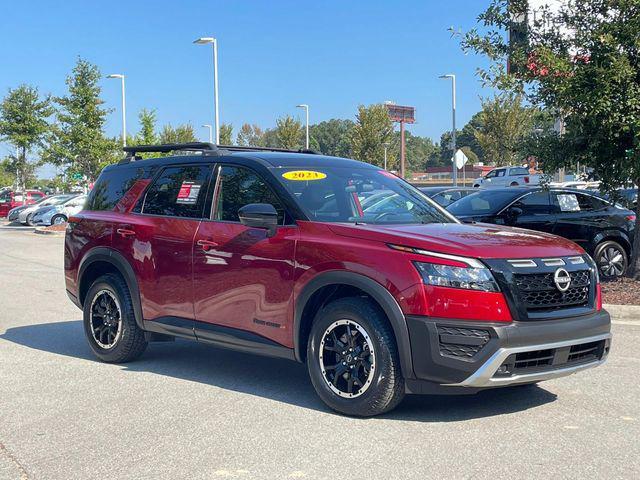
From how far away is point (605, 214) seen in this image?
11711mm

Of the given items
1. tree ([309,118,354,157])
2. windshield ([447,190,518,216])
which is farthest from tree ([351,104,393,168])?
tree ([309,118,354,157])

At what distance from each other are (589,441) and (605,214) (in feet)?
26.2

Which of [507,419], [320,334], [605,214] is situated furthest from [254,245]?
[605,214]

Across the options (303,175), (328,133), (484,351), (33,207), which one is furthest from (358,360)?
(328,133)

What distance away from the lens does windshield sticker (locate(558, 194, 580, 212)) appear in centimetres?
1174

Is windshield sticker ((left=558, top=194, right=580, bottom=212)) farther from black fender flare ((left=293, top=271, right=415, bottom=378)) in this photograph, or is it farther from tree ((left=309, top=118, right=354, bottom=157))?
tree ((left=309, top=118, right=354, bottom=157))

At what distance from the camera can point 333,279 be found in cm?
491

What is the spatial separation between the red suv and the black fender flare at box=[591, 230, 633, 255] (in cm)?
623

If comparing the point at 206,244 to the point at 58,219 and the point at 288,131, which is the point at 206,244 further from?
the point at 288,131

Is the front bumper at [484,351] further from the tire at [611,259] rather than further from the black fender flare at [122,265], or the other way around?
the tire at [611,259]

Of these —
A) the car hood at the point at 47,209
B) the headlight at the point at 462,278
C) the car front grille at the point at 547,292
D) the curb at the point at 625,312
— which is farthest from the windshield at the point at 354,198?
the car hood at the point at 47,209

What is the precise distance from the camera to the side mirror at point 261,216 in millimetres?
5254

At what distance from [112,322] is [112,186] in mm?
1322

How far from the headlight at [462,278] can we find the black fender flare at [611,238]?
7.70 m
